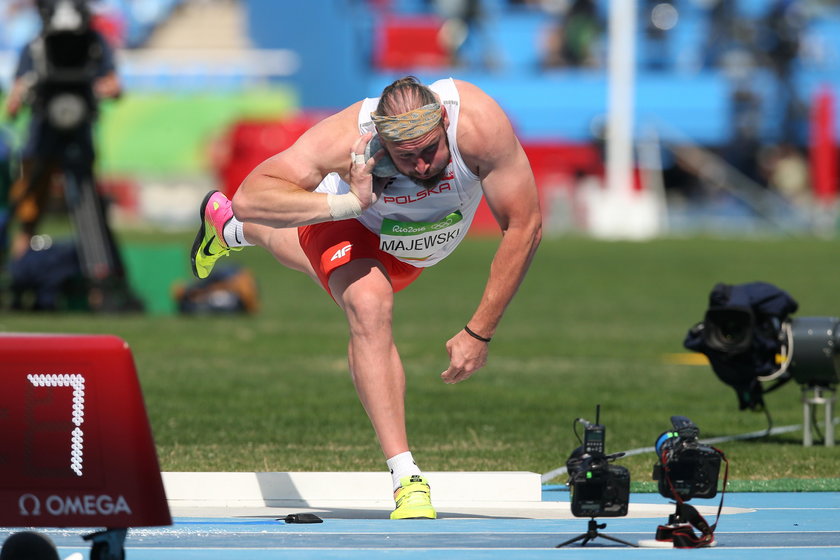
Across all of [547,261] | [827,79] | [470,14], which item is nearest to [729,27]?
[827,79]

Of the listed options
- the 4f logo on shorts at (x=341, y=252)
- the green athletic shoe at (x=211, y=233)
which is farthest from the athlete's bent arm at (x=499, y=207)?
the green athletic shoe at (x=211, y=233)

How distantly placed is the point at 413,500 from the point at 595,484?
98cm

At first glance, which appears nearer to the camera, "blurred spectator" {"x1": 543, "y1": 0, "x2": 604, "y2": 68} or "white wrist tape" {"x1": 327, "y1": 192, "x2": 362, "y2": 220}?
"white wrist tape" {"x1": 327, "y1": 192, "x2": 362, "y2": 220}

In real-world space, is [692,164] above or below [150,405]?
above

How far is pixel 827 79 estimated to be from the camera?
130ft

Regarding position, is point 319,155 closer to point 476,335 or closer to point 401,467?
point 476,335

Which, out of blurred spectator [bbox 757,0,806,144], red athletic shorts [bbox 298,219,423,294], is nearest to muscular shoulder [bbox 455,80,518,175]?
red athletic shorts [bbox 298,219,423,294]

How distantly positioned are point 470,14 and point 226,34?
41.7 feet

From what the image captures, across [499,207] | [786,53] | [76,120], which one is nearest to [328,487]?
[499,207]

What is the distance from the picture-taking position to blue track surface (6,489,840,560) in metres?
5.19

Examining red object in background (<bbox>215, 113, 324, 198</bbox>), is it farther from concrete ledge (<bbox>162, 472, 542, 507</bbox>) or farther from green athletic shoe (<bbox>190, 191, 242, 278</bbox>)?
concrete ledge (<bbox>162, 472, 542, 507</bbox>)

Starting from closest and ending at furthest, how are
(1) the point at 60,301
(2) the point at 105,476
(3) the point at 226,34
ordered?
(2) the point at 105,476 < (1) the point at 60,301 < (3) the point at 226,34

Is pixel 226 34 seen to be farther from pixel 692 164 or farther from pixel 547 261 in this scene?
pixel 547 261

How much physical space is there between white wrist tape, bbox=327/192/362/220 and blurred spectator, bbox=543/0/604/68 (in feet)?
110
